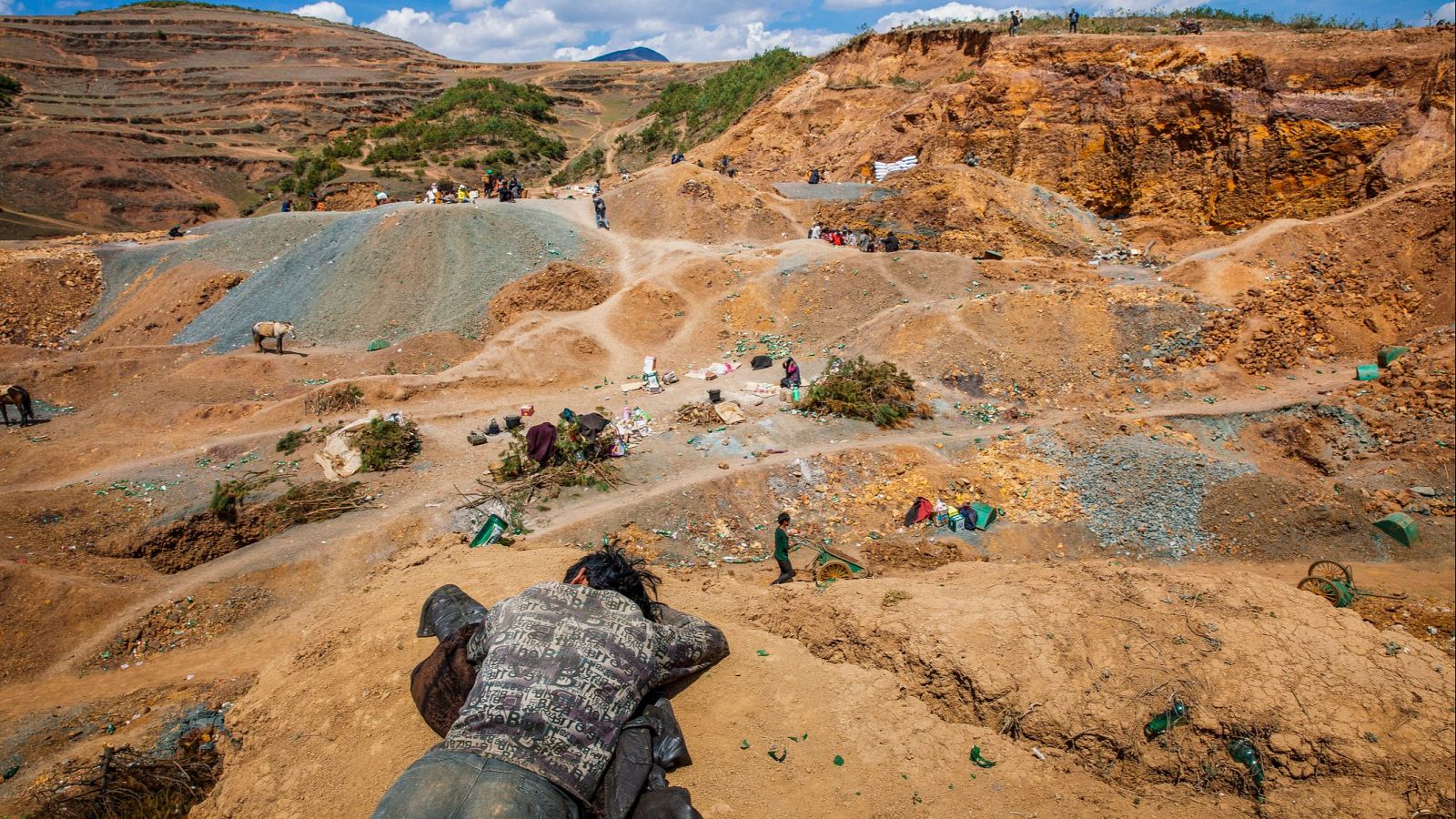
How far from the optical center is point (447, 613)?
5715mm

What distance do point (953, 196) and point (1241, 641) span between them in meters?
18.2

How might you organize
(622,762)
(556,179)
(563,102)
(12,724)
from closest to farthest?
(622,762) < (12,724) < (556,179) < (563,102)

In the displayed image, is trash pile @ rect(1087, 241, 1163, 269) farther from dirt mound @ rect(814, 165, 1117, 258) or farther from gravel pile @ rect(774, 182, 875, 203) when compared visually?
gravel pile @ rect(774, 182, 875, 203)

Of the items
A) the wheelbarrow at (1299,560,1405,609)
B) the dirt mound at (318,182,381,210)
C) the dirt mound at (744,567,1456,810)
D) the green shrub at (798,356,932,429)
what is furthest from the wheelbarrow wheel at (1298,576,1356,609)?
the dirt mound at (318,182,381,210)

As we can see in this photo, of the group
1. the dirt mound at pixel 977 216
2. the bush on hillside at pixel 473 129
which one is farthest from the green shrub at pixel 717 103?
the dirt mound at pixel 977 216

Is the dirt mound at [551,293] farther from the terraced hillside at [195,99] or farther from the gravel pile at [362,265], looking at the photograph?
the terraced hillside at [195,99]

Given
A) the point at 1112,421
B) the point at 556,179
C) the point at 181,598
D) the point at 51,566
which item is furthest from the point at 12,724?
the point at 556,179

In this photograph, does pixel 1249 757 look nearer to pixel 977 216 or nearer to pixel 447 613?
pixel 447 613

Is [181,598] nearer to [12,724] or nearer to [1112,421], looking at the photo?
[12,724]

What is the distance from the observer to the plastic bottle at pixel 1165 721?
195 inches

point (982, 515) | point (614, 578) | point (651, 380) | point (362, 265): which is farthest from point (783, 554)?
point (362, 265)

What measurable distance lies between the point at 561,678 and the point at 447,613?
6.53ft

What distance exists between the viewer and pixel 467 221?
21516mm

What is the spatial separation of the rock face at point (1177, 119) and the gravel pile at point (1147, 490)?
1152 centimetres
